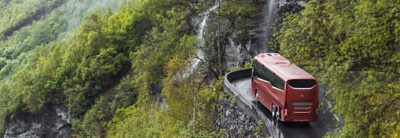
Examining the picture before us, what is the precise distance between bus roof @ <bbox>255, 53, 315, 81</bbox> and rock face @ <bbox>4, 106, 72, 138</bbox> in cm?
3856

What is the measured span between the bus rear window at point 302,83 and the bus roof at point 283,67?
17cm

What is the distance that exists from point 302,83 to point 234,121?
5.74 meters

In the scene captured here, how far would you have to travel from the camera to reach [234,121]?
29391 mm

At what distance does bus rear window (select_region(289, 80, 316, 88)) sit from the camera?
2450cm

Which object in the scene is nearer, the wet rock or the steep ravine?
the wet rock

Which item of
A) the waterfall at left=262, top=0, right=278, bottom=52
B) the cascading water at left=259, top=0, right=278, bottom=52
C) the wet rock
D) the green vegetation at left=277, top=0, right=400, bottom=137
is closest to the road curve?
the wet rock

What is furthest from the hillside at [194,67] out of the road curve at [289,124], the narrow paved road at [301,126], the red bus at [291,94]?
the red bus at [291,94]

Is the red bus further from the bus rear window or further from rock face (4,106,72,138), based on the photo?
rock face (4,106,72,138)

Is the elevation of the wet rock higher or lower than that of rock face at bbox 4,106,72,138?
higher

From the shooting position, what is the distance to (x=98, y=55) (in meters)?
64.3

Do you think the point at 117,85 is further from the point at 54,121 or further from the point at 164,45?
the point at 164,45

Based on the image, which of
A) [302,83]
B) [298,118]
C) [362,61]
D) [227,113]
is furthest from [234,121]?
[362,61]

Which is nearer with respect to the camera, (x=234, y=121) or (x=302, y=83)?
(x=302, y=83)

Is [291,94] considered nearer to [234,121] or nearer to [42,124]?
[234,121]
